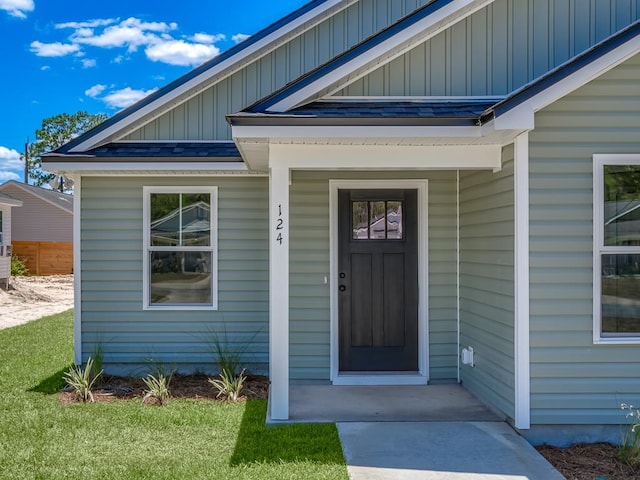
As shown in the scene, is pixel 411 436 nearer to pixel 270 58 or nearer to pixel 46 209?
pixel 270 58

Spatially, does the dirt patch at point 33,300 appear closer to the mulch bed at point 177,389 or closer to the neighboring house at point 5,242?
the neighboring house at point 5,242

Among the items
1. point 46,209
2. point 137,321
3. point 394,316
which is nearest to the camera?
point 394,316

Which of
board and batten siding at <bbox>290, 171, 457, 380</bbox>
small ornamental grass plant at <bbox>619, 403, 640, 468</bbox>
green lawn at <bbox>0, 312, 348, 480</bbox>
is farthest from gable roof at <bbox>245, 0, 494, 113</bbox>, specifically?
small ornamental grass plant at <bbox>619, 403, 640, 468</bbox>

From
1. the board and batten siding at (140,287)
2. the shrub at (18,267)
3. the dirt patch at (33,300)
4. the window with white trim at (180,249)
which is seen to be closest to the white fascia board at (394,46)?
the board and batten siding at (140,287)

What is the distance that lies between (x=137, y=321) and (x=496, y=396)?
14.4ft

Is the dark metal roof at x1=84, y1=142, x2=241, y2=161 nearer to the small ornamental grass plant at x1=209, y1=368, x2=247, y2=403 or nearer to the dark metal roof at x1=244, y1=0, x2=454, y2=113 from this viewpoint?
the dark metal roof at x1=244, y1=0, x2=454, y2=113

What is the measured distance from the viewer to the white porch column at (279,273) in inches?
212

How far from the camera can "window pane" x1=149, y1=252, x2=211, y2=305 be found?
7.63 m

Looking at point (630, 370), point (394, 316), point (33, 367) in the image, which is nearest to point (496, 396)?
point (630, 370)

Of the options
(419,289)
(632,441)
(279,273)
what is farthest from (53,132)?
(632,441)

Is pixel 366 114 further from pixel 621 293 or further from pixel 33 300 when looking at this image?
pixel 33 300

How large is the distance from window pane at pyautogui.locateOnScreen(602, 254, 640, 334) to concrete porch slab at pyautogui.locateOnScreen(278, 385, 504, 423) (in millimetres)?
1317

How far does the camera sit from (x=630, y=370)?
16.6 ft

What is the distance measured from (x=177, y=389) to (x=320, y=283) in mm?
2011
